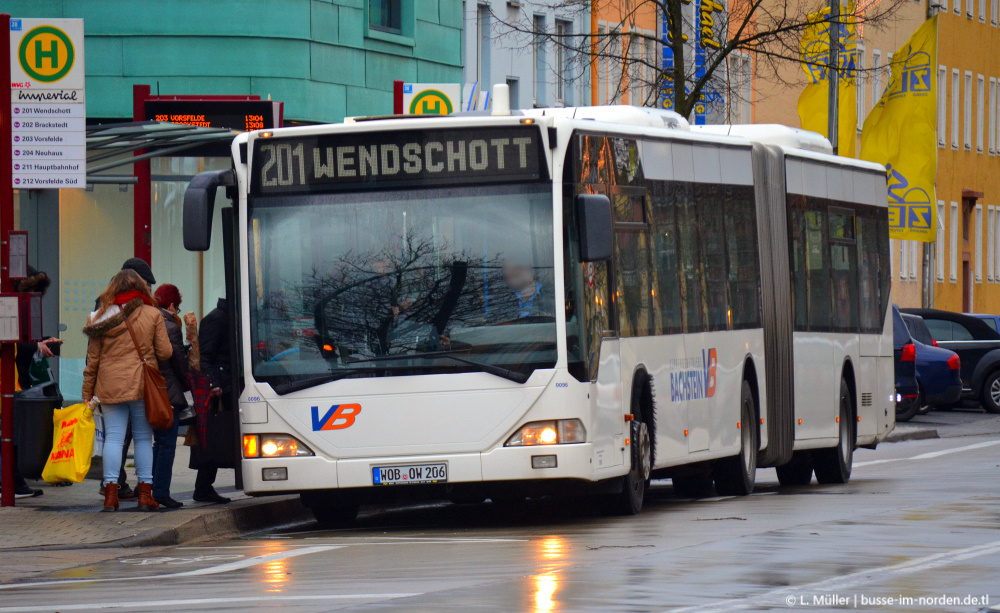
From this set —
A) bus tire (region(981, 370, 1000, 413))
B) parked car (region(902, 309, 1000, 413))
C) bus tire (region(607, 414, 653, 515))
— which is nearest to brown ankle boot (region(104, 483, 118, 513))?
bus tire (region(607, 414, 653, 515))

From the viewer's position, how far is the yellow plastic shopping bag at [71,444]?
1598 cm

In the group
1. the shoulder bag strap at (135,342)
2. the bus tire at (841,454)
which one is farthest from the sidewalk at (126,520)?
the bus tire at (841,454)

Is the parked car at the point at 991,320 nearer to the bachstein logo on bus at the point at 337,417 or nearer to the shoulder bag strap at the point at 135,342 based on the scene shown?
the shoulder bag strap at the point at 135,342

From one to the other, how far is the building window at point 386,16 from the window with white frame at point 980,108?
41439mm

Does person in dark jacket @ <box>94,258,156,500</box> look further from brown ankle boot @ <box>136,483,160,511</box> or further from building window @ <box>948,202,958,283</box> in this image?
building window @ <box>948,202,958,283</box>

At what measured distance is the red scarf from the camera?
15.4m

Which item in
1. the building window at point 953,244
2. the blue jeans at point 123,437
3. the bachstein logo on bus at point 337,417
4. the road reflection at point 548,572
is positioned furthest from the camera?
the building window at point 953,244

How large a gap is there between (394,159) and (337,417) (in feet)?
5.95

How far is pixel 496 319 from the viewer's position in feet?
46.8

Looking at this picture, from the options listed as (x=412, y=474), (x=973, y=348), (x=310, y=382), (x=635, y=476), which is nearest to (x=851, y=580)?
(x=412, y=474)

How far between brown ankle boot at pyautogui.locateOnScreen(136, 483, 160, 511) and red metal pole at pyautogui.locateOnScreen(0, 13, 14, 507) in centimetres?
111

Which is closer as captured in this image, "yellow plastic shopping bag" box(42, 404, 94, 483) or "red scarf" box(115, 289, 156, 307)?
"red scarf" box(115, 289, 156, 307)

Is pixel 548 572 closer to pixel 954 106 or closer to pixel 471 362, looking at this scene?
pixel 471 362

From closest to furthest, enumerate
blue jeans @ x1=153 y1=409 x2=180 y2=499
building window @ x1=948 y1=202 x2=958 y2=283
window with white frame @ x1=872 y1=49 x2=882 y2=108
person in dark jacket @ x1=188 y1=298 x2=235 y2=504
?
1. blue jeans @ x1=153 y1=409 x2=180 y2=499
2. person in dark jacket @ x1=188 y1=298 x2=235 y2=504
3. window with white frame @ x1=872 y1=49 x2=882 y2=108
4. building window @ x1=948 y1=202 x2=958 y2=283
